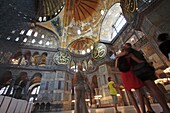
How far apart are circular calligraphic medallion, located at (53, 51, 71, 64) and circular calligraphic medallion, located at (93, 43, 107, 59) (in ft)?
17.7

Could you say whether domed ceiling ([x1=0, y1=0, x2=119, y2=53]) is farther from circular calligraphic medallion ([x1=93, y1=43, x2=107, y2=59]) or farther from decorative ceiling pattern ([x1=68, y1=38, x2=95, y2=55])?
circular calligraphic medallion ([x1=93, y1=43, x2=107, y2=59])

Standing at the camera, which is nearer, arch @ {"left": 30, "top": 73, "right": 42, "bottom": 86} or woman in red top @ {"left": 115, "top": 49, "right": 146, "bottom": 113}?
woman in red top @ {"left": 115, "top": 49, "right": 146, "bottom": 113}

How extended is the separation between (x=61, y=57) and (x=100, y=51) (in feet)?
24.4

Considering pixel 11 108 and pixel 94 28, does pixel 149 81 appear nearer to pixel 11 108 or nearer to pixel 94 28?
pixel 11 108

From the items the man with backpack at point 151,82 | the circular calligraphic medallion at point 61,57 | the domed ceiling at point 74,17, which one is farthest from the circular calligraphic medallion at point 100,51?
the man with backpack at point 151,82

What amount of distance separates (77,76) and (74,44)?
54.0 feet

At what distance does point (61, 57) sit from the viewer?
16188 millimetres

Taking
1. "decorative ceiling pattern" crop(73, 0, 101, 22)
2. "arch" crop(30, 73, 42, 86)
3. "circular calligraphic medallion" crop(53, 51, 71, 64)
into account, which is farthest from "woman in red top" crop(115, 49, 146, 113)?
"decorative ceiling pattern" crop(73, 0, 101, 22)

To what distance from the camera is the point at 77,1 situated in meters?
18.0

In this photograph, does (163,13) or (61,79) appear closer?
(163,13)

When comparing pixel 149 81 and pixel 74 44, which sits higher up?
pixel 74 44

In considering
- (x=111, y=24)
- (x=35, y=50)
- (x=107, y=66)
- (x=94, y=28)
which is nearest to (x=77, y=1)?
(x=94, y=28)

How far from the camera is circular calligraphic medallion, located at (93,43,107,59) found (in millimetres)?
14127

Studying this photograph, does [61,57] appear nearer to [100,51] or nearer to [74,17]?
[100,51]
